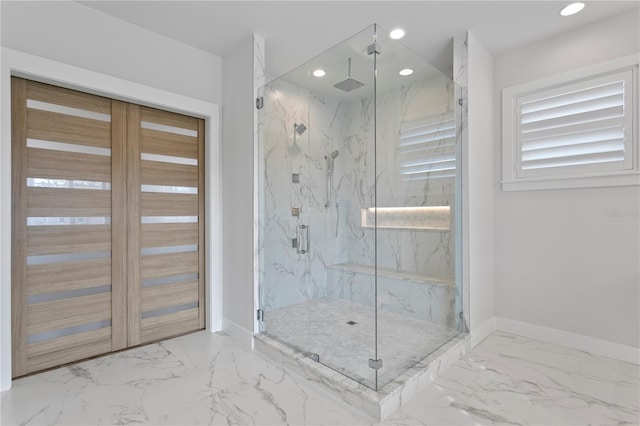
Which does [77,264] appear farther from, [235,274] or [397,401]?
[397,401]

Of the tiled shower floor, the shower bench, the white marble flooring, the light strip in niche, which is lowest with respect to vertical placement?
the white marble flooring

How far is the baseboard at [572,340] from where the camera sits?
232 cm

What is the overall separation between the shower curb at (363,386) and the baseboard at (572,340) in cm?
68

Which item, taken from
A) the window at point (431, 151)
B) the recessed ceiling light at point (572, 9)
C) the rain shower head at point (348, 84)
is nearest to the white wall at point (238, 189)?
the rain shower head at point (348, 84)

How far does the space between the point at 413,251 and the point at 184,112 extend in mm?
2466

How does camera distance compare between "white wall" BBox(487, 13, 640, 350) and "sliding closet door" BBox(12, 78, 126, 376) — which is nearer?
"sliding closet door" BBox(12, 78, 126, 376)

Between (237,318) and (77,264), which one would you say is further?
(237,318)

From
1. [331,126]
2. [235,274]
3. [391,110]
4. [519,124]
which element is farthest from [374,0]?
[235,274]

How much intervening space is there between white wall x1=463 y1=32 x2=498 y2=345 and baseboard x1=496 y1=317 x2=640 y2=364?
179 mm

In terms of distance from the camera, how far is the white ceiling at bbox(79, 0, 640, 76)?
2.29 m

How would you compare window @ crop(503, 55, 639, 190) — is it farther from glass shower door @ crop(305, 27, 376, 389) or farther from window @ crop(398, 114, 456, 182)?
glass shower door @ crop(305, 27, 376, 389)

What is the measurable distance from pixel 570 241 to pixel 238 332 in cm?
300

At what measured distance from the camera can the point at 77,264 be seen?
7.69 ft

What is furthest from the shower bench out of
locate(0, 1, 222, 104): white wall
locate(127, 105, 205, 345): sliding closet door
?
locate(0, 1, 222, 104): white wall
